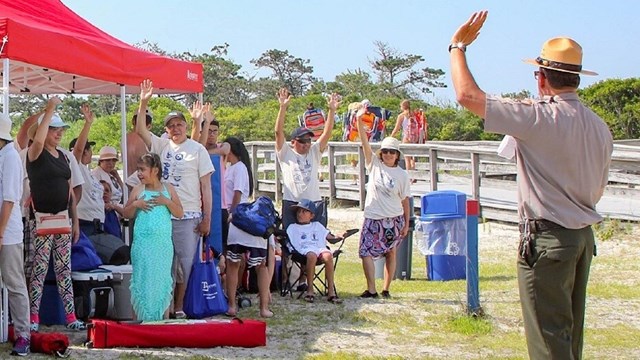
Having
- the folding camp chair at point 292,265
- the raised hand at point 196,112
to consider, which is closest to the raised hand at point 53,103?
the raised hand at point 196,112

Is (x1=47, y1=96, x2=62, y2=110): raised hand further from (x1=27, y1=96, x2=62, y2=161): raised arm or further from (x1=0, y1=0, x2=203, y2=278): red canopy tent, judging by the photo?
(x1=0, y1=0, x2=203, y2=278): red canopy tent

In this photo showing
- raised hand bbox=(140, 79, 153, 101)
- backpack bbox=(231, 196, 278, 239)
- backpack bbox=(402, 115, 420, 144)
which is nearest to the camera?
raised hand bbox=(140, 79, 153, 101)

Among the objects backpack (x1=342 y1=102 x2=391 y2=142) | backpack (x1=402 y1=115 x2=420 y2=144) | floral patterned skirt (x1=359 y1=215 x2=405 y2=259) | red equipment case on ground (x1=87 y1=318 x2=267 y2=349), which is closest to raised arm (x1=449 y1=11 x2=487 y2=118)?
red equipment case on ground (x1=87 y1=318 x2=267 y2=349)

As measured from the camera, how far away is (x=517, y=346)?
7.73 meters

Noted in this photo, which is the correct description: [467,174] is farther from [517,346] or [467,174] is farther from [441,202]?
[517,346]

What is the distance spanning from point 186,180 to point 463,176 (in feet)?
34.4

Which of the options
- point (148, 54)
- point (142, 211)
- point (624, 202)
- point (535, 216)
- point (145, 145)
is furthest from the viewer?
point (624, 202)

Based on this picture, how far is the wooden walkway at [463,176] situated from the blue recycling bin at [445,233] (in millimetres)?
3665

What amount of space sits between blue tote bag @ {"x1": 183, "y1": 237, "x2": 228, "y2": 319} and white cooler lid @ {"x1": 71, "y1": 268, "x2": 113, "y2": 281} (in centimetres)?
69

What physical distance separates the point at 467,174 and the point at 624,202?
178 inches

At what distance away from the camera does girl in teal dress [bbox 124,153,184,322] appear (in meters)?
7.96

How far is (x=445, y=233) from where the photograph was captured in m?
11.2

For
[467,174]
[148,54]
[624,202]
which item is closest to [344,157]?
[467,174]

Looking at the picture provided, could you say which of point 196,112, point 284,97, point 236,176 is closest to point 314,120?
point 236,176
